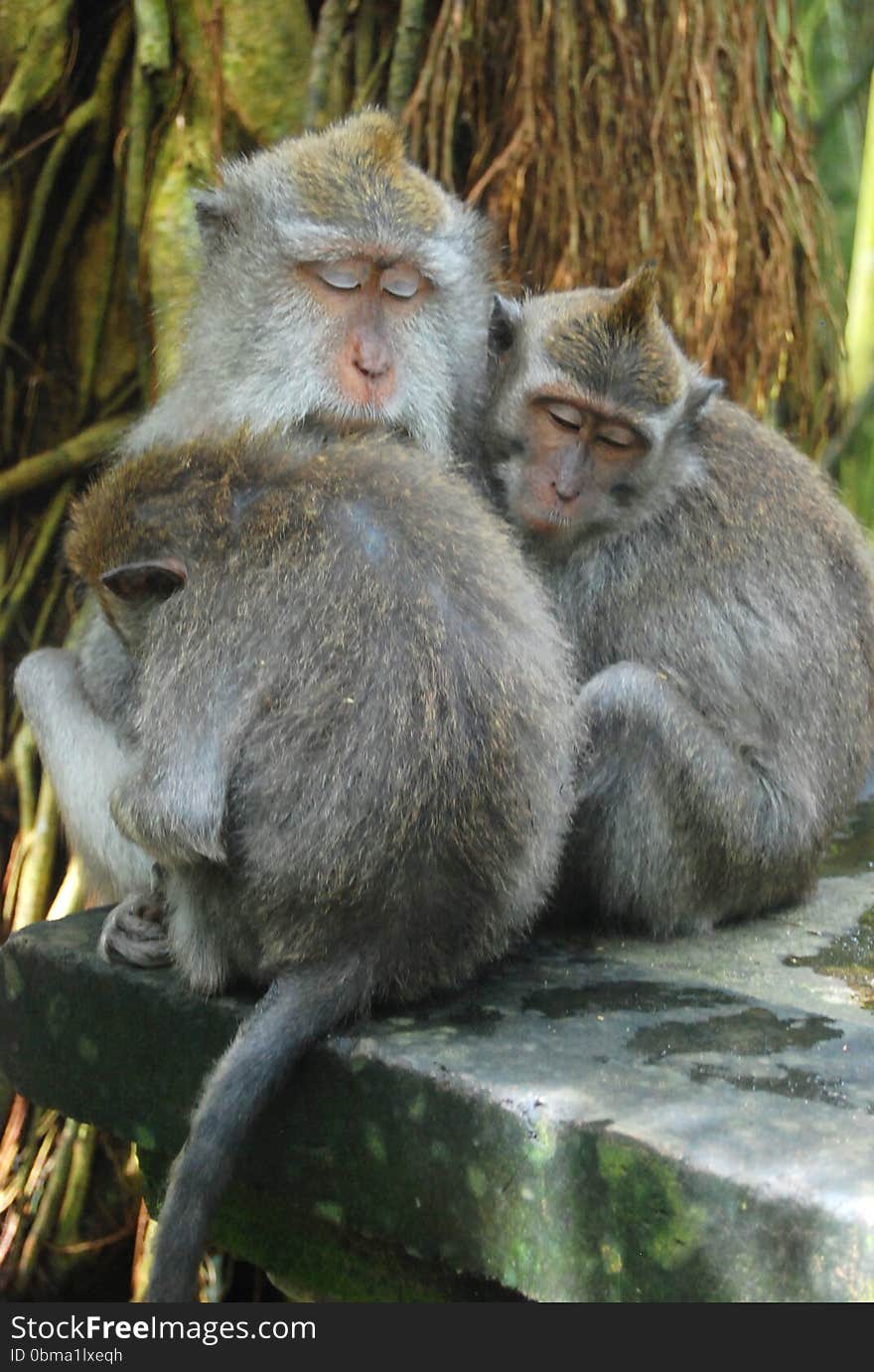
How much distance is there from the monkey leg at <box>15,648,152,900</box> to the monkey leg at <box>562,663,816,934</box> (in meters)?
1.07

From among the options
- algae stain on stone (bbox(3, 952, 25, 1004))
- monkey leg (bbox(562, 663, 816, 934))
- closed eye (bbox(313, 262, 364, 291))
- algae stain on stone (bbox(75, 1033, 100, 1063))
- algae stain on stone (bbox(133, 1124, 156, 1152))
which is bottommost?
algae stain on stone (bbox(133, 1124, 156, 1152))

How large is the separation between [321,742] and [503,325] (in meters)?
1.74

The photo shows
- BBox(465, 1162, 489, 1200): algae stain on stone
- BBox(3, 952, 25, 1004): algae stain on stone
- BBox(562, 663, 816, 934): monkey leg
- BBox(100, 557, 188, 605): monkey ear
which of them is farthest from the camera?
BBox(562, 663, 816, 934): monkey leg

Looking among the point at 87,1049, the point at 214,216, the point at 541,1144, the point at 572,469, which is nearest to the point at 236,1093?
the point at 541,1144

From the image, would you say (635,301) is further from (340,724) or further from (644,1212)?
(644,1212)

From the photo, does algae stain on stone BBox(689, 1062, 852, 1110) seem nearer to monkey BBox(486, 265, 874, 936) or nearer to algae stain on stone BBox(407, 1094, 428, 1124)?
algae stain on stone BBox(407, 1094, 428, 1124)

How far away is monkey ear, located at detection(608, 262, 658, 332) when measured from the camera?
4.15m

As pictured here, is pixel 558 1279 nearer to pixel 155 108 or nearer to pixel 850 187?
pixel 155 108

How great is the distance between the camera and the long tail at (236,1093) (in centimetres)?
285

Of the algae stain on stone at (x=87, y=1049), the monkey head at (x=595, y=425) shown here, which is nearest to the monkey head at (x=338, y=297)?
the monkey head at (x=595, y=425)

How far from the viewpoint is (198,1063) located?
3.41 m

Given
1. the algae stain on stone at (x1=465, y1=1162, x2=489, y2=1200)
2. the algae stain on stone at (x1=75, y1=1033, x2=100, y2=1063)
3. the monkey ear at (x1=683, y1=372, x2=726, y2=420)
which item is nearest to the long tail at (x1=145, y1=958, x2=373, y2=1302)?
the algae stain on stone at (x1=465, y1=1162, x2=489, y2=1200)

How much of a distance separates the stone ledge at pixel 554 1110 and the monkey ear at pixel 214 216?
184 centimetres

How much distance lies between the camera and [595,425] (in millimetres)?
4312
